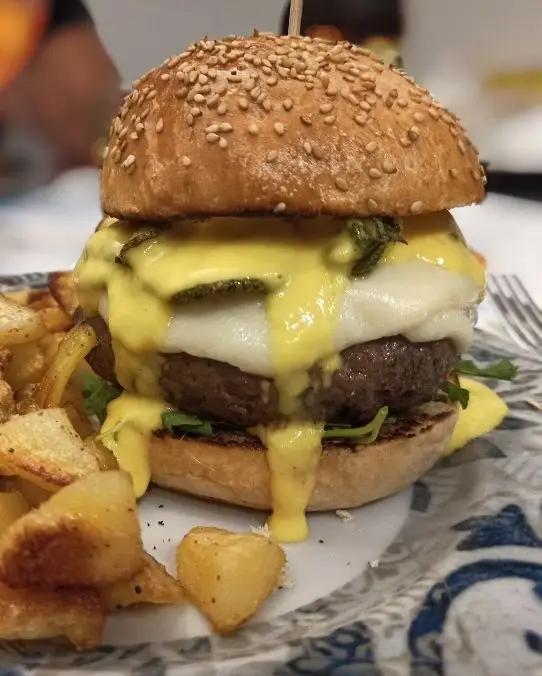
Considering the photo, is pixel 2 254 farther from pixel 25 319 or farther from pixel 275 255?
pixel 275 255

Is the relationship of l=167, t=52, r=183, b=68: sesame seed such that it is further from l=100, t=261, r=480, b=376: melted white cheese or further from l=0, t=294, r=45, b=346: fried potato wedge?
l=0, t=294, r=45, b=346: fried potato wedge

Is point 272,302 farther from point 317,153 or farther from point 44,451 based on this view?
point 44,451

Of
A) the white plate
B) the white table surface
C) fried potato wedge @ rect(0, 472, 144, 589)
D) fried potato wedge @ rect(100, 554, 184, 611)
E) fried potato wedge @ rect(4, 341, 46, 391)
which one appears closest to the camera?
fried potato wedge @ rect(0, 472, 144, 589)

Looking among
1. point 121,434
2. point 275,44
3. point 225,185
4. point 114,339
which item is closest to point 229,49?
point 275,44

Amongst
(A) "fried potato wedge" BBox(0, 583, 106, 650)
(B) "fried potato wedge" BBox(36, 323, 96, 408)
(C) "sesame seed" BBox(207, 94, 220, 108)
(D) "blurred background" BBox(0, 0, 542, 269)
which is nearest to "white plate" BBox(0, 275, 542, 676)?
(A) "fried potato wedge" BBox(0, 583, 106, 650)

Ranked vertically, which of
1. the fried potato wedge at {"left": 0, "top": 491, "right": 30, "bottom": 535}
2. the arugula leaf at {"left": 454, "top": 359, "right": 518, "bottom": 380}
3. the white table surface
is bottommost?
the white table surface

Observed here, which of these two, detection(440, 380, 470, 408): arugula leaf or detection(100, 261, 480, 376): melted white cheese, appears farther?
detection(440, 380, 470, 408): arugula leaf
